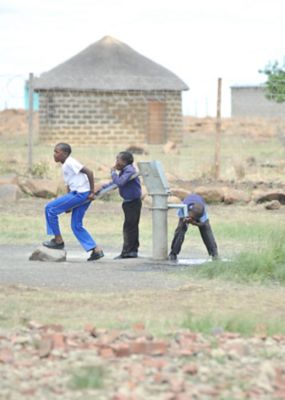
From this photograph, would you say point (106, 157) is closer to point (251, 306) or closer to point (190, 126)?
point (251, 306)

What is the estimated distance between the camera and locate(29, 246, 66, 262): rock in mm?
13180

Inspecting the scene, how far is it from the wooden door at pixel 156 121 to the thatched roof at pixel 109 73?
0.90 meters

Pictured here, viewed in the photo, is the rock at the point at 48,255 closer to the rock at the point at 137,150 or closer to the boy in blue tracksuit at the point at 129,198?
the boy in blue tracksuit at the point at 129,198

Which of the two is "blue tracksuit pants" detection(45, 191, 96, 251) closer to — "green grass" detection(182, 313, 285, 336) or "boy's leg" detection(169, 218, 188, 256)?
"boy's leg" detection(169, 218, 188, 256)

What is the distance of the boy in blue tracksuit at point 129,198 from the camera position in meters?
13.7

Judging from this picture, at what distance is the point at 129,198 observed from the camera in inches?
547

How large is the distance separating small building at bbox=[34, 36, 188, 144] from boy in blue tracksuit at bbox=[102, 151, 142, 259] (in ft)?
94.9

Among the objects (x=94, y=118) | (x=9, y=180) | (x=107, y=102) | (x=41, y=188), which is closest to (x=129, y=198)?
(x=41, y=188)

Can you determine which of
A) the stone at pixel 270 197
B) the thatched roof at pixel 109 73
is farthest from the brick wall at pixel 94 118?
the stone at pixel 270 197

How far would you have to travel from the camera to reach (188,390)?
6.89 m

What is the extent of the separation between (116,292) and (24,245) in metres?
4.60

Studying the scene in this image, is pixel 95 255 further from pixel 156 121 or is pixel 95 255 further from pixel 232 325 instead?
pixel 156 121

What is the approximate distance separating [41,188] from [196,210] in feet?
28.6

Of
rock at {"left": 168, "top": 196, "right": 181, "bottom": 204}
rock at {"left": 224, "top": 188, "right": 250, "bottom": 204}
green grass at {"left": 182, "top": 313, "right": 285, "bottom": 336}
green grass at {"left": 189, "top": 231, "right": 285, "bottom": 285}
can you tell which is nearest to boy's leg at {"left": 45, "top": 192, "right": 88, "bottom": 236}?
green grass at {"left": 189, "top": 231, "right": 285, "bottom": 285}
